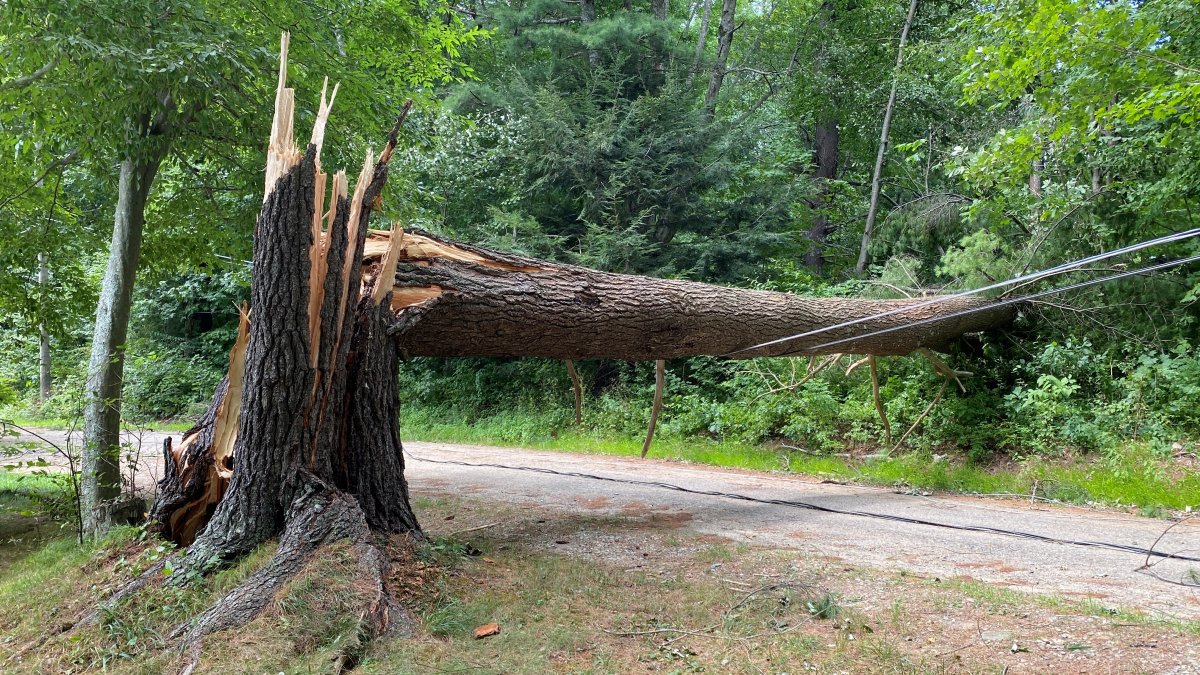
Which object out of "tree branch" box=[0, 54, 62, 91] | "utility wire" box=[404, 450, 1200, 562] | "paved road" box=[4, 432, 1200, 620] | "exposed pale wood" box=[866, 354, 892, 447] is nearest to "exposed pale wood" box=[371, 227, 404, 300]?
"paved road" box=[4, 432, 1200, 620]

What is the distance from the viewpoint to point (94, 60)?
512cm

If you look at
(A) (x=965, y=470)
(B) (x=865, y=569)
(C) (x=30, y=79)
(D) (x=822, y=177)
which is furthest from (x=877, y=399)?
(D) (x=822, y=177)

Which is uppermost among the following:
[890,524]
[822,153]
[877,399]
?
[822,153]

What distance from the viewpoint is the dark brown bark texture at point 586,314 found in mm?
4754

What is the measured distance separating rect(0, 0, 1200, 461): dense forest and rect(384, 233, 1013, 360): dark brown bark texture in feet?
6.48

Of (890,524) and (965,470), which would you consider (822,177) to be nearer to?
(965,470)

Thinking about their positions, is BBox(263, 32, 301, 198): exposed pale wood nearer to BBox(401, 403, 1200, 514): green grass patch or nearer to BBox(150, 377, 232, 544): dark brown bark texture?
BBox(150, 377, 232, 544): dark brown bark texture

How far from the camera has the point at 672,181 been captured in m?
14.3

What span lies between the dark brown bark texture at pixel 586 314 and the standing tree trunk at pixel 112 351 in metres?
2.47

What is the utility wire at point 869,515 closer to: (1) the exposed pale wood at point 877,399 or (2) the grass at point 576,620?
(2) the grass at point 576,620

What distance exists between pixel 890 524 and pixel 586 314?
9.08 ft

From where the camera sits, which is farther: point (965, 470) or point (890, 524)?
point (965, 470)

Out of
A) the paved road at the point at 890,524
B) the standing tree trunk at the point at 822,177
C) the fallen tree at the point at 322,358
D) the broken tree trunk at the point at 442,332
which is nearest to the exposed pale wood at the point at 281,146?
the fallen tree at the point at 322,358

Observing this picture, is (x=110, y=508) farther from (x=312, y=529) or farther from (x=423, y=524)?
(x=312, y=529)
